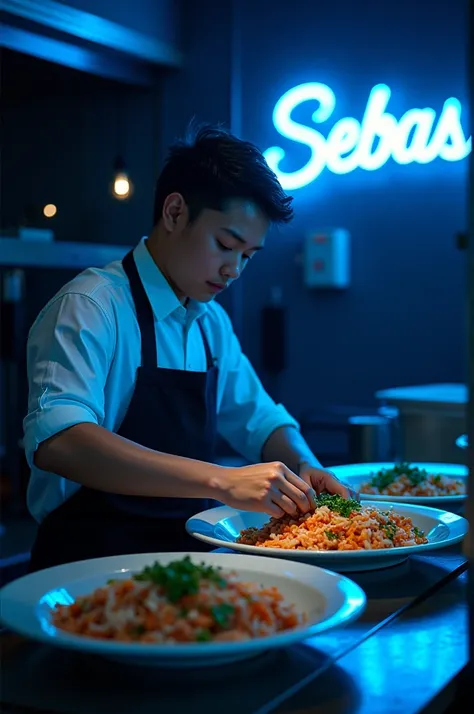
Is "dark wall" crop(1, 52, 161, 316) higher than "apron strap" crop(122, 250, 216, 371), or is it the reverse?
"dark wall" crop(1, 52, 161, 316)

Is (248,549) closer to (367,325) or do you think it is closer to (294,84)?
(367,325)

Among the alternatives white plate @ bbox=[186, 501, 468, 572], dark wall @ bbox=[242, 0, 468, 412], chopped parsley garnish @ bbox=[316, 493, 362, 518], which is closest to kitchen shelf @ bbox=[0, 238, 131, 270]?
dark wall @ bbox=[242, 0, 468, 412]

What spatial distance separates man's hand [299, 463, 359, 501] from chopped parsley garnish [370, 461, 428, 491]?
21cm

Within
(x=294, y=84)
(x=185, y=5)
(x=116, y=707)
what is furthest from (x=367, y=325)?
(x=116, y=707)

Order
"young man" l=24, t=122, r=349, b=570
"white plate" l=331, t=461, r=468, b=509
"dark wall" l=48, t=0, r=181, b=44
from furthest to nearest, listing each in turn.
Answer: "dark wall" l=48, t=0, r=181, b=44
"white plate" l=331, t=461, r=468, b=509
"young man" l=24, t=122, r=349, b=570

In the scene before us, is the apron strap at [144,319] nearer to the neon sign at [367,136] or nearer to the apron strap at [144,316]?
the apron strap at [144,316]

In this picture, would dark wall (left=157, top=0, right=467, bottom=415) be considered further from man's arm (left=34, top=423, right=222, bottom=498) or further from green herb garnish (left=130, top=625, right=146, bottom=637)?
Answer: green herb garnish (left=130, top=625, right=146, bottom=637)

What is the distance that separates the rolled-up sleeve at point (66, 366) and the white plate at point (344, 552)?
30cm

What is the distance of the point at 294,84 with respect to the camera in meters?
5.12

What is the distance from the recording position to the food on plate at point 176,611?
1009 mm

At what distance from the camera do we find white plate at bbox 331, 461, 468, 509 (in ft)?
6.39

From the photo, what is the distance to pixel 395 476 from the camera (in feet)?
6.93

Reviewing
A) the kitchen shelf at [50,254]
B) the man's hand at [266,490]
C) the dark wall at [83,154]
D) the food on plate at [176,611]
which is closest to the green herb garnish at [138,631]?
the food on plate at [176,611]

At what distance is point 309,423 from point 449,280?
1.02m
